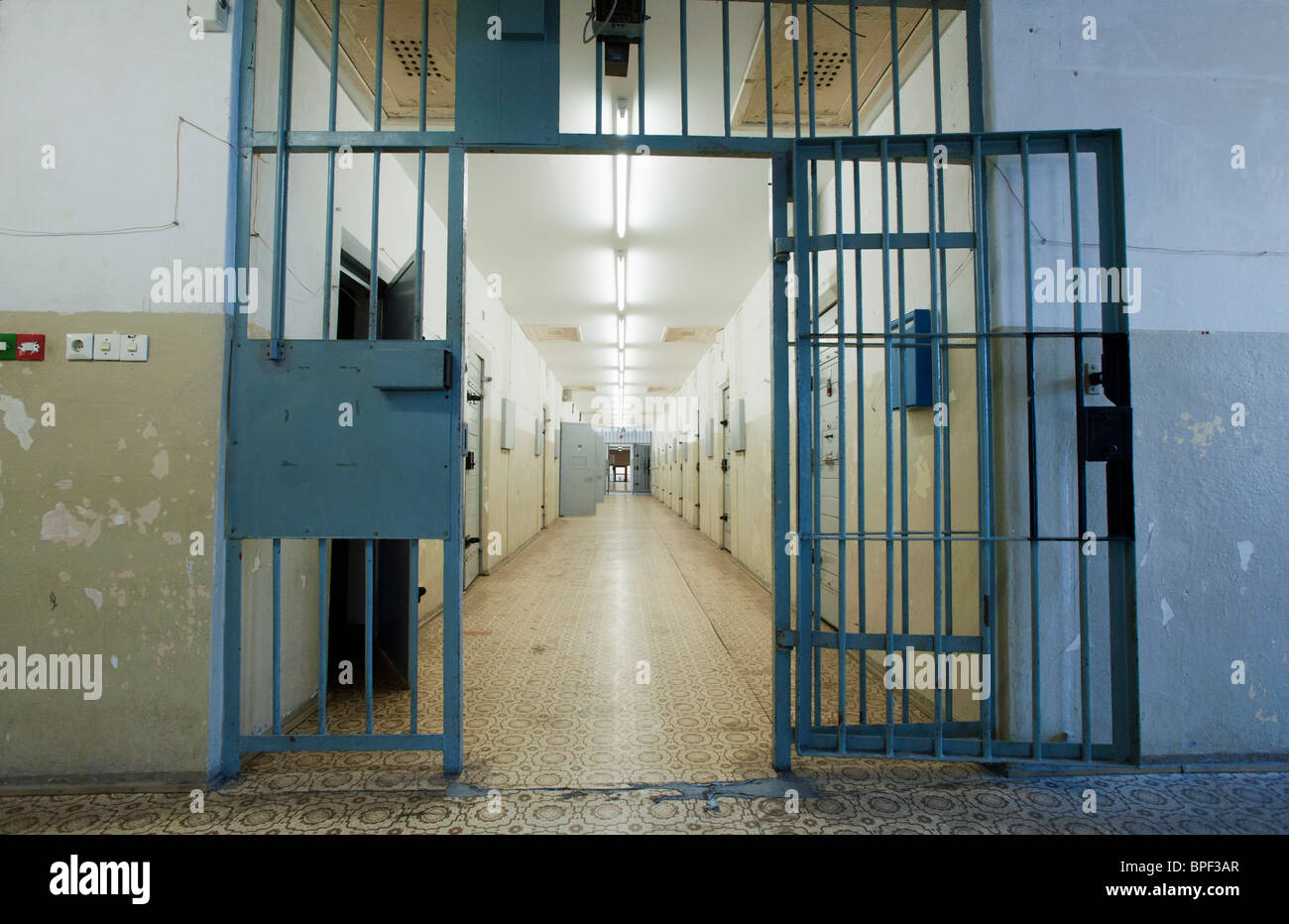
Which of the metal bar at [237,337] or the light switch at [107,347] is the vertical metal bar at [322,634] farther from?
the light switch at [107,347]

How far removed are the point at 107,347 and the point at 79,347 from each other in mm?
88

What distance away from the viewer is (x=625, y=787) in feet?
6.34

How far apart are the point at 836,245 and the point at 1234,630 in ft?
6.69

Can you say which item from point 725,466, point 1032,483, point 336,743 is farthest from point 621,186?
point 725,466

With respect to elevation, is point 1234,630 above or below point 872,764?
above

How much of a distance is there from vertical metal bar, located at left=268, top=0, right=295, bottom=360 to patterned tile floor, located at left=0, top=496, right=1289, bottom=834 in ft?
5.04

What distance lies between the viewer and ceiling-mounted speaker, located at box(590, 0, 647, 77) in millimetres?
2119

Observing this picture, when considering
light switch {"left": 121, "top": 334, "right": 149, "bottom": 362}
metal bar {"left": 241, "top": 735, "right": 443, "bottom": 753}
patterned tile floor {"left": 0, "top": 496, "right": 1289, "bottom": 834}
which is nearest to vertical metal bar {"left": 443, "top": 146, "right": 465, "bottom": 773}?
metal bar {"left": 241, "top": 735, "right": 443, "bottom": 753}

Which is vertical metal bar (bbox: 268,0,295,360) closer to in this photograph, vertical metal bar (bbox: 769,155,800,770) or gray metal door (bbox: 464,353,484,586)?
vertical metal bar (bbox: 769,155,800,770)

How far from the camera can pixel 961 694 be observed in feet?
7.56

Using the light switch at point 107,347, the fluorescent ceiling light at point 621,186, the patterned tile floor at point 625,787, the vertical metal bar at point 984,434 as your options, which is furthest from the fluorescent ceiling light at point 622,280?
the light switch at point 107,347

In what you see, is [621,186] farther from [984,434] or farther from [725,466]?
[725,466]
